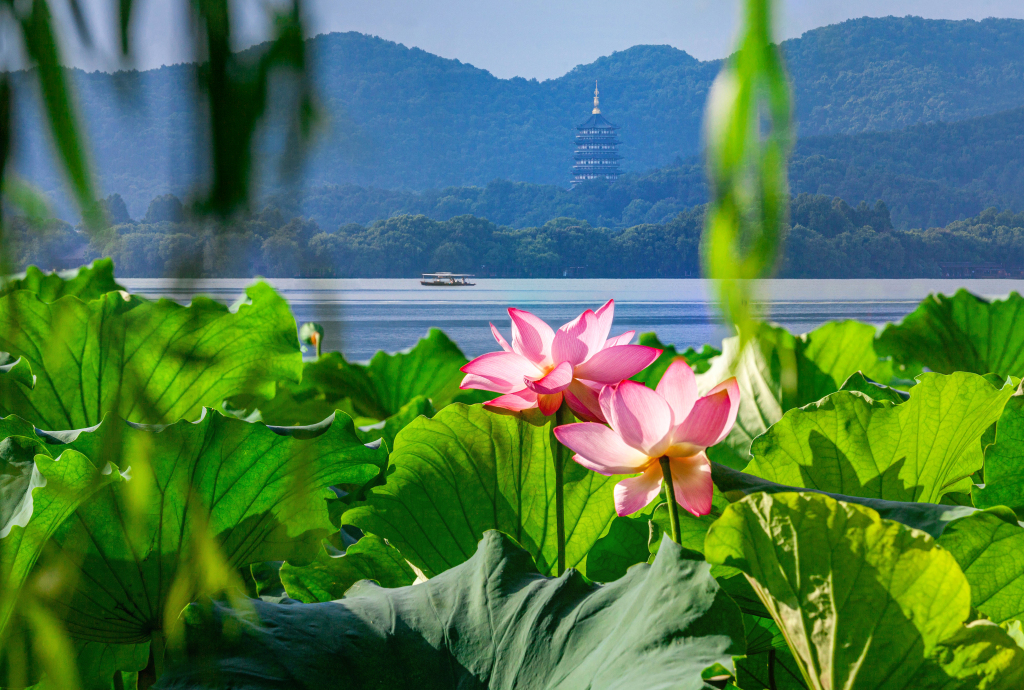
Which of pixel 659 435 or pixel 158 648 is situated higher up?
pixel 659 435

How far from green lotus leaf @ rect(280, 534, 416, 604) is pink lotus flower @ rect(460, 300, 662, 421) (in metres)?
0.13

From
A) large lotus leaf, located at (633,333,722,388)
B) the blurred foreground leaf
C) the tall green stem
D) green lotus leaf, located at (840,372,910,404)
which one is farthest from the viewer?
large lotus leaf, located at (633,333,722,388)

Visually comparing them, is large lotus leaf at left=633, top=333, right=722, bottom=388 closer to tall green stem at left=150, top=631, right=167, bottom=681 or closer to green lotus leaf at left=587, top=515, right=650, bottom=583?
green lotus leaf at left=587, top=515, right=650, bottom=583

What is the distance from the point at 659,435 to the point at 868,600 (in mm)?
101

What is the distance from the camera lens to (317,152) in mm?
135

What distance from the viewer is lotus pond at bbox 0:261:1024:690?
0.27 meters

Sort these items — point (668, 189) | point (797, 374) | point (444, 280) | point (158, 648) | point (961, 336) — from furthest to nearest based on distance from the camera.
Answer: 1. point (444, 280)
2. point (668, 189)
3. point (961, 336)
4. point (797, 374)
5. point (158, 648)

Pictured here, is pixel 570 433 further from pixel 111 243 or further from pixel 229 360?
pixel 229 360

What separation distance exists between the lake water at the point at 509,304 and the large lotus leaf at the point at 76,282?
349mm

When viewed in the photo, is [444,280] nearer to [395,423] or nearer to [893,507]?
[395,423]

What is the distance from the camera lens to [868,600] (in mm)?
270

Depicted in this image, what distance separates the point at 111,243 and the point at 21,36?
4 cm

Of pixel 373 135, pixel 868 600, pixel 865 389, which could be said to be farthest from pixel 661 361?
pixel 373 135

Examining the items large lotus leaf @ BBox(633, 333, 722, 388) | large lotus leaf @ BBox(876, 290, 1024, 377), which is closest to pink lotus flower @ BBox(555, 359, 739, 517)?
large lotus leaf @ BBox(633, 333, 722, 388)
